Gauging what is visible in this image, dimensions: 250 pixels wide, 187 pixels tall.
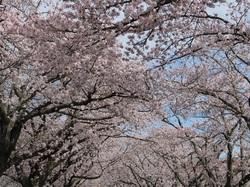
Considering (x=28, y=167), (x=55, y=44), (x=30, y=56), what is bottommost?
(x=55, y=44)

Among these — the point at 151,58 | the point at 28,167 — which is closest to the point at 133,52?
the point at 151,58

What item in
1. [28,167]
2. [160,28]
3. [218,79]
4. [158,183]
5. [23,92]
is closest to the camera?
[160,28]

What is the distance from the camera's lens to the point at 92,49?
8.66 metres

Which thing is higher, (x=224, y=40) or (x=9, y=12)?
(x=9, y=12)

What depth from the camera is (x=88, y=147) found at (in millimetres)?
22516

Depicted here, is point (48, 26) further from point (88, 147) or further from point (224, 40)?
point (88, 147)

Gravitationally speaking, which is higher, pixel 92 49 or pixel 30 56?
pixel 30 56

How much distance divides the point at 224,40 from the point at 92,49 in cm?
248

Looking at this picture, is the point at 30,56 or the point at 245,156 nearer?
the point at 30,56

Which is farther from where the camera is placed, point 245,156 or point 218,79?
point 245,156

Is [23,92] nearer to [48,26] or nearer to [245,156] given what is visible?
[48,26]

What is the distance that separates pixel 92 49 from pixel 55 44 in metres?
1.11

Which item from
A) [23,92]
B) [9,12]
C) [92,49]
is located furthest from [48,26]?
[23,92]

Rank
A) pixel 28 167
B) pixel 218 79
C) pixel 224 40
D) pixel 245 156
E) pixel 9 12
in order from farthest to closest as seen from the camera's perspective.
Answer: pixel 28 167, pixel 245 156, pixel 218 79, pixel 9 12, pixel 224 40
